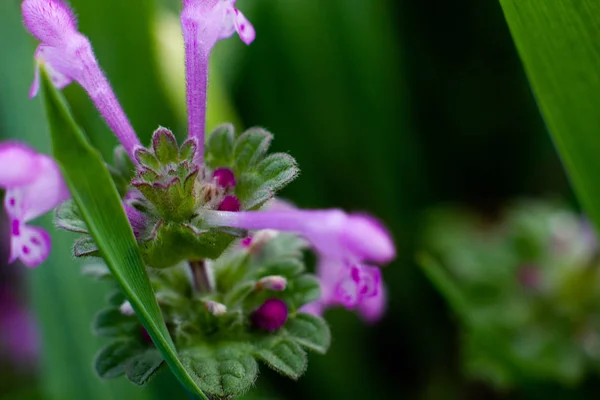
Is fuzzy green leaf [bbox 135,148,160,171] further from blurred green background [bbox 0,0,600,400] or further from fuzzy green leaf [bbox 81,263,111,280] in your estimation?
blurred green background [bbox 0,0,600,400]

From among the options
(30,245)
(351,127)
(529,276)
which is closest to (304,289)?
(30,245)

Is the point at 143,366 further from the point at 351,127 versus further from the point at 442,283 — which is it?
the point at 351,127

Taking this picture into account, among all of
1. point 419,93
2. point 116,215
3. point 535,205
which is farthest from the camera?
point 419,93

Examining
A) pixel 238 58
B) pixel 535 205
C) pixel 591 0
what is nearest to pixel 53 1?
pixel 591 0

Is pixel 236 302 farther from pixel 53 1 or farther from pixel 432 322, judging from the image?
pixel 432 322

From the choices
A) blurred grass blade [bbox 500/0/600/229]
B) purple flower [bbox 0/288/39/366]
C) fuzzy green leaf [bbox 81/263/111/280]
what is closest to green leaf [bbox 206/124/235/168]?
fuzzy green leaf [bbox 81/263/111/280]

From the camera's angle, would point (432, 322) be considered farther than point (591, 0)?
Yes

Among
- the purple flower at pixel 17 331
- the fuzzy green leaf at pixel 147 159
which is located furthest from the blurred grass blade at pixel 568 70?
the purple flower at pixel 17 331

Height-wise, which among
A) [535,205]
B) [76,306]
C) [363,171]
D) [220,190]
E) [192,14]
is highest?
[192,14]
